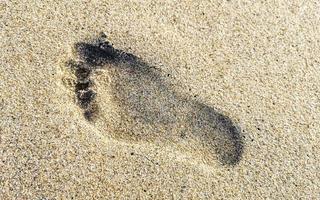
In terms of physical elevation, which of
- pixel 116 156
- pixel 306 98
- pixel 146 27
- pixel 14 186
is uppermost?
pixel 306 98

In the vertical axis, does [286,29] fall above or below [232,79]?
above

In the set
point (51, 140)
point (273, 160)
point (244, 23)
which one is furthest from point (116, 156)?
point (244, 23)

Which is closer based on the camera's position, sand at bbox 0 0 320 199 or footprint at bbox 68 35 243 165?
sand at bbox 0 0 320 199

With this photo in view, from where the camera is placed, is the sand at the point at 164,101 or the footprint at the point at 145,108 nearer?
the sand at the point at 164,101

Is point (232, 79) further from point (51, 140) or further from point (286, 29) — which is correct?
point (51, 140)
